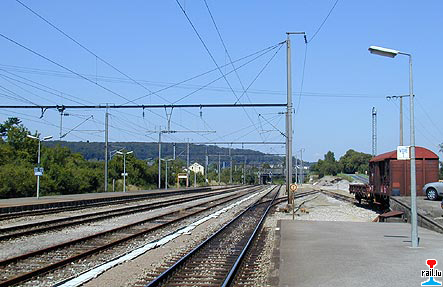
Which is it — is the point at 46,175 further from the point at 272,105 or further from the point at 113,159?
the point at 272,105

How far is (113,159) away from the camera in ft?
284

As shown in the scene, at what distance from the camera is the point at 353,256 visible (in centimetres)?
1302

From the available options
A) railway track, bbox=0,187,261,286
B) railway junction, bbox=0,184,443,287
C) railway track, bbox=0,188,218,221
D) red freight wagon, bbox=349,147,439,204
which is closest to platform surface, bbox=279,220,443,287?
railway junction, bbox=0,184,443,287

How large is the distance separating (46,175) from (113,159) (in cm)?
2246

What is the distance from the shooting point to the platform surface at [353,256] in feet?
33.1

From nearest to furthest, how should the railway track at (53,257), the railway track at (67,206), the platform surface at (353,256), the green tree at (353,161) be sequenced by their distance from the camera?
the platform surface at (353,256) → the railway track at (53,257) → the railway track at (67,206) → the green tree at (353,161)

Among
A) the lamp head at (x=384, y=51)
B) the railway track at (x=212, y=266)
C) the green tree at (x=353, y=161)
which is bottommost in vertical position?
the railway track at (x=212, y=266)

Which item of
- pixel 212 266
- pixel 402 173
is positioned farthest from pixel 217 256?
pixel 402 173

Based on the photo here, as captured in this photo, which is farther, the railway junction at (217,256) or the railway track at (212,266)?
the railway track at (212,266)

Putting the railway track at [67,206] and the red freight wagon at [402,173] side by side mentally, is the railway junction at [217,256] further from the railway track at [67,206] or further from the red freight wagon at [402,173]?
the red freight wagon at [402,173]

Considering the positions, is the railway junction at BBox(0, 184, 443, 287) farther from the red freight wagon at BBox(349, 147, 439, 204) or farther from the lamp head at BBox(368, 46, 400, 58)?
the red freight wagon at BBox(349, 147, 439, 204)

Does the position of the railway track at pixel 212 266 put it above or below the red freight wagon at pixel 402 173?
below

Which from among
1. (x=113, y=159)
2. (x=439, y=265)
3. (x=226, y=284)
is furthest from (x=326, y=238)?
(x=113, y=159)

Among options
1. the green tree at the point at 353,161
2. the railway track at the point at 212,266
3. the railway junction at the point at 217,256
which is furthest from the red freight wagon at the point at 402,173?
the green tree at the point at 353,161
